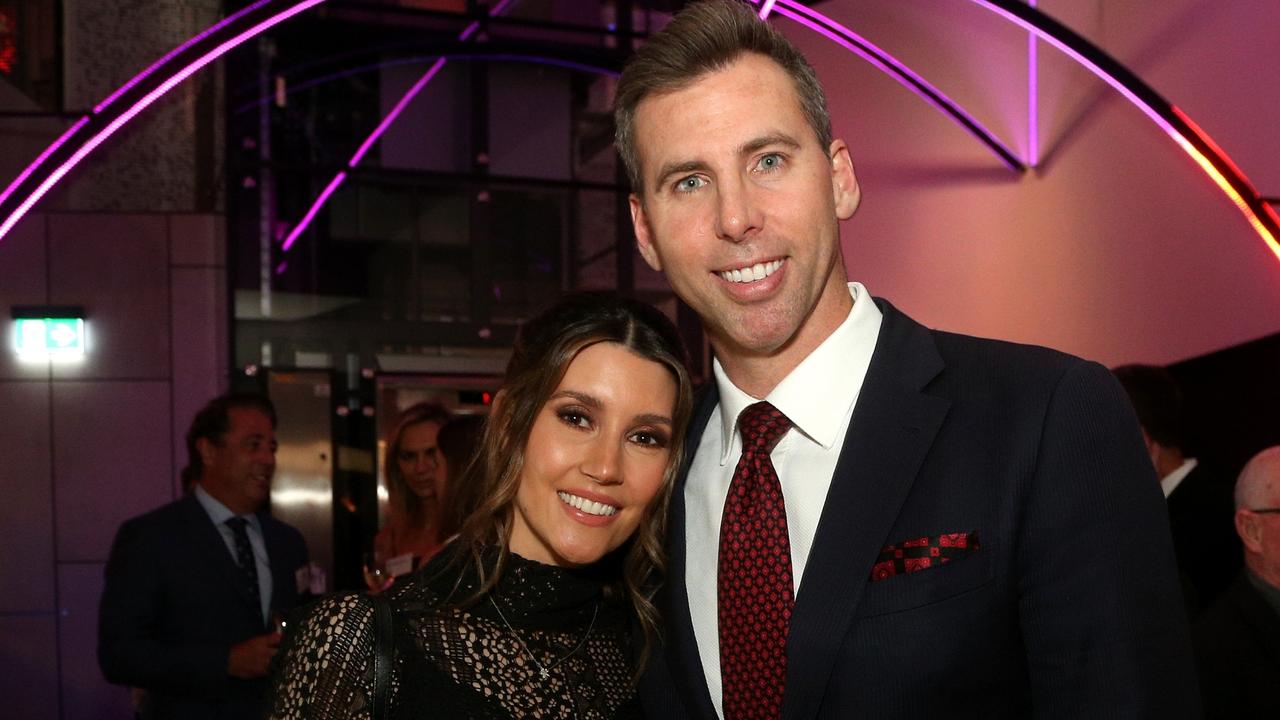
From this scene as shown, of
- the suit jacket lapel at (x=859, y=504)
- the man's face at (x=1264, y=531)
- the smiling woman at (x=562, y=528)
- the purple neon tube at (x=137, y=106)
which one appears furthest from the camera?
the purple neon tube at (x=137, y=106)

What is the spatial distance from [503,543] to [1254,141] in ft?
12.7

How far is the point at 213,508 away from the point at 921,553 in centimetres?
330

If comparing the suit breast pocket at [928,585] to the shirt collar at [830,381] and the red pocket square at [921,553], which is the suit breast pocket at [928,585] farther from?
the shirt collar at [830,381]

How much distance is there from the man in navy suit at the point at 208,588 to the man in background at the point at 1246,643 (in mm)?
2667

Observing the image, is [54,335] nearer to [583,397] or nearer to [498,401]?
[498,401]

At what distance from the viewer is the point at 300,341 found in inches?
302

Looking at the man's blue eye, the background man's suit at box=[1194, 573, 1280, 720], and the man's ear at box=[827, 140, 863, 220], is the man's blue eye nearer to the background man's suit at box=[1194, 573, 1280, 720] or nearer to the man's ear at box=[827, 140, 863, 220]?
the man's ear at box=[827, 140, 863, 220]

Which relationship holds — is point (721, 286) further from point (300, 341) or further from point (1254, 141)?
point (300, 341)

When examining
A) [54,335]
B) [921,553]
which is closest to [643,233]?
[921,553]

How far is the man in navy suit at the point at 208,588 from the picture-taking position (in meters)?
3.86

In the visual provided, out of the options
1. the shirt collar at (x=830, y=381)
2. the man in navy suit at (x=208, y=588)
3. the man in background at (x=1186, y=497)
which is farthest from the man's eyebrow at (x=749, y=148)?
the man in background at (x=1186, y=497)

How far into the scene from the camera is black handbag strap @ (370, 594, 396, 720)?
6.29 feet

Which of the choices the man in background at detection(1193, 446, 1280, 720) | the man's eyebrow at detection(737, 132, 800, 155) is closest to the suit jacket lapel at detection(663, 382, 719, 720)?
the man's eyebrow at detection(737, 132, 800, 155)

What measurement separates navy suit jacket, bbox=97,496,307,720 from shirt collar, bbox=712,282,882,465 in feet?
8.94
